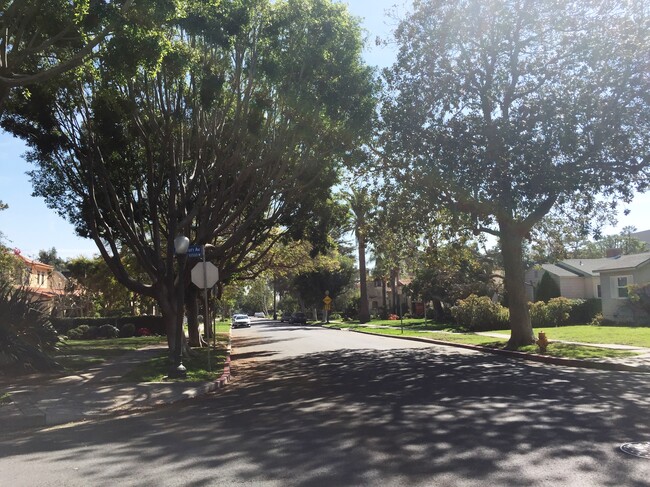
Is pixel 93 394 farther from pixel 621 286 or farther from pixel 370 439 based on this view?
pixel 621 286

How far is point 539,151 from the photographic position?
53.6 ft

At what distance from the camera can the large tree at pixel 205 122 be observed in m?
15.4

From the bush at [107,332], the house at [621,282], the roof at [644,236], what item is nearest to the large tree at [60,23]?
the bush at [107,332]

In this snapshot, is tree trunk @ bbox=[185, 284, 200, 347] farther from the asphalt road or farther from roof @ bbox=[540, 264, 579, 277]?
roof @ bbox=[540, 264, 579, 277]

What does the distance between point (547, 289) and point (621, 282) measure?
320 inches

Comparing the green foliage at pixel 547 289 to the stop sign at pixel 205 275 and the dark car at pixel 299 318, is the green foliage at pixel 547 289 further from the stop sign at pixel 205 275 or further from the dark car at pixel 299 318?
the stop sign at pixel 205 275

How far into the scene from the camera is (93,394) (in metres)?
11.7

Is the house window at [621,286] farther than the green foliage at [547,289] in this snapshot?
No

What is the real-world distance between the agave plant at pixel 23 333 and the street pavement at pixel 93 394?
3.03ft

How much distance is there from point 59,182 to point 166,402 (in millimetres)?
11612

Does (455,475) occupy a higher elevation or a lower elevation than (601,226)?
lower

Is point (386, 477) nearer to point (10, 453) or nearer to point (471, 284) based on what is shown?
point (10, 453)

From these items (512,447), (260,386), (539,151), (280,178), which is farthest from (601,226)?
(512,447)

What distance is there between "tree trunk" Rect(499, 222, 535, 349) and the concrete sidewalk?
11.4 m
